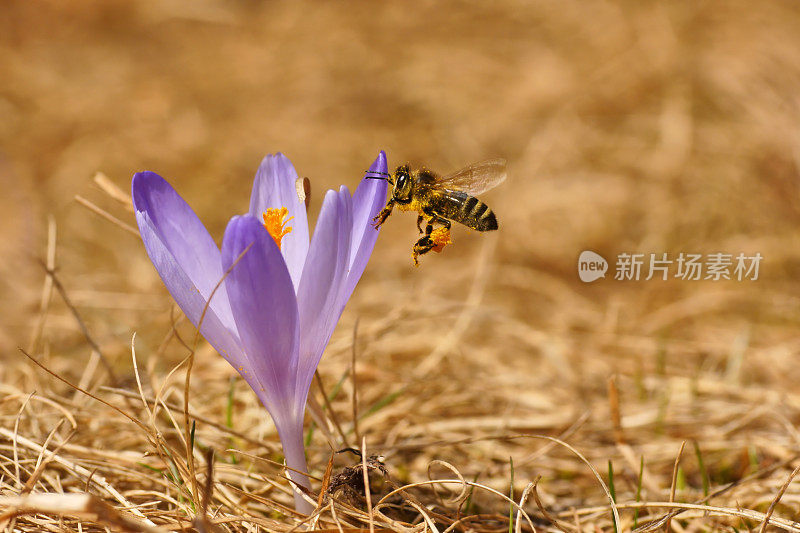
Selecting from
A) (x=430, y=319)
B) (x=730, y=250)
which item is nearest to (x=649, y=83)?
(x=730, y=250)

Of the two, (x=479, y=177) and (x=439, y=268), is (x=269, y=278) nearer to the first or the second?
(x=479, y=177)

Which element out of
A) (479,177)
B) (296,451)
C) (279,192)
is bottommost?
(296,451)

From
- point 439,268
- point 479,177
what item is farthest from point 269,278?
point 439,268

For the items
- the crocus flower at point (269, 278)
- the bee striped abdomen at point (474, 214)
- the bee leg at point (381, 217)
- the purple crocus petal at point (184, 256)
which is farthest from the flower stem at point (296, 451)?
the bee striped abdomen at point (474, 214)

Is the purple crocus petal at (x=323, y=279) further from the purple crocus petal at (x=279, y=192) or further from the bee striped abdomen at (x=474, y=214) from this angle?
the bee striped abdomen at (x=474, y=214)

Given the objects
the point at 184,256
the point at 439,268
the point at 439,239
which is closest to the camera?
the point at 184,256

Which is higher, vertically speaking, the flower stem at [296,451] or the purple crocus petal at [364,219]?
the purple crocus petal at [364,219]

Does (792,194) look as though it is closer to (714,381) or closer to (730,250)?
(730,250)
